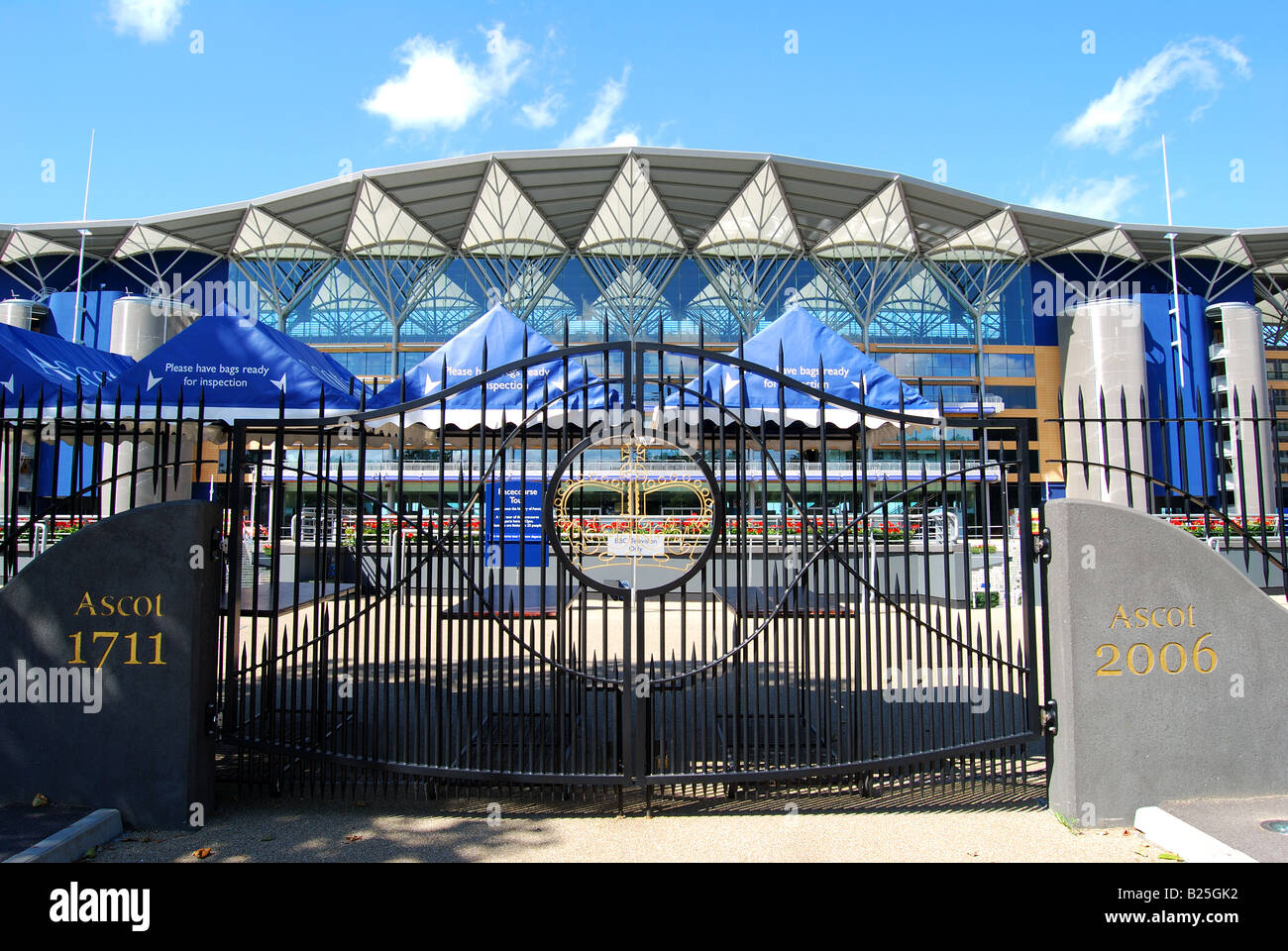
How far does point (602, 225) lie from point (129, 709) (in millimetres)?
39399

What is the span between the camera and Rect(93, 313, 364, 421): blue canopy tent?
7.41 meters

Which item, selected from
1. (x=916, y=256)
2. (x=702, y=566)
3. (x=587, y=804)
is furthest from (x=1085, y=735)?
(x=916, y=256)

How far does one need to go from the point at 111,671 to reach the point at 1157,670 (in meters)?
5.52

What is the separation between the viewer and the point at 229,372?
24.6ft

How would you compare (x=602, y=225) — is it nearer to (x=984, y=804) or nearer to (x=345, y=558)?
(x=345, y=558)

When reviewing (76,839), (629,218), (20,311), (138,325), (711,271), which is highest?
(629,218)

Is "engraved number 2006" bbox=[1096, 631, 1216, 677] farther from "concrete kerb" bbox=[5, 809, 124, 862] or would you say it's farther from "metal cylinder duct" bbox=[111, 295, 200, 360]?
"metal cylinder duct" bbox=[111, 295, 200, 360]

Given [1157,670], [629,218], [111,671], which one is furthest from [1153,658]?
[629,218]

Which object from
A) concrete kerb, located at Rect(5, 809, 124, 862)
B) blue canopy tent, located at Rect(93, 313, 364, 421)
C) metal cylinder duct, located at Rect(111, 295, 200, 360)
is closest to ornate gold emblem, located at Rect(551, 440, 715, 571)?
concrete kerb, located at Rect(5, 809, 124, 862)

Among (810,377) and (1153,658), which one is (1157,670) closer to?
(1153,658)

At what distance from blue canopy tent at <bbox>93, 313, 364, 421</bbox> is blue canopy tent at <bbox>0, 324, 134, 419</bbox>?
447 mm

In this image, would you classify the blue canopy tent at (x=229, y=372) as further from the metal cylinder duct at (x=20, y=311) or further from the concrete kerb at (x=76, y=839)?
the metal cylinder duct at (x=20, y=311)

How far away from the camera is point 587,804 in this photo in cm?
443

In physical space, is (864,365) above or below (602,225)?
below
